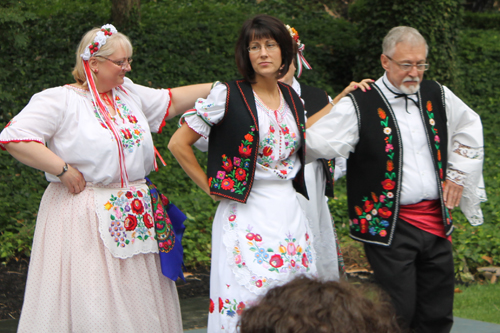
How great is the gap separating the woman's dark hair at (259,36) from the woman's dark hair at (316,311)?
1800mm

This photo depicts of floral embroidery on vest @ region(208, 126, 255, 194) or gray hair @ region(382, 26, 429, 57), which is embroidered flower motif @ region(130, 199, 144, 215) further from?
gray hair @ region(382, 26, 429, 57)

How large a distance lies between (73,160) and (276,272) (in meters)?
1.16

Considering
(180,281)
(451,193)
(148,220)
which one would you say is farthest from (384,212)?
(180,281)

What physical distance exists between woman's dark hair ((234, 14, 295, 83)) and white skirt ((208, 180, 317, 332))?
583mm

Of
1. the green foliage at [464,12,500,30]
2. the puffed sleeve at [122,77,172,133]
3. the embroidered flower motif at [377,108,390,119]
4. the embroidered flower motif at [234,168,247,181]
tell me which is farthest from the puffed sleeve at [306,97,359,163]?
the green foliage at [464,12,500,30]

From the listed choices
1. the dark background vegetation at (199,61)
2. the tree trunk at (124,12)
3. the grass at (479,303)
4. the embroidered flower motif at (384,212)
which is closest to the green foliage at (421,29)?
the dark background vegetation at (199,61)

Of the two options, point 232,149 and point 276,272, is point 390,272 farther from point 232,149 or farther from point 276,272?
point 232,149

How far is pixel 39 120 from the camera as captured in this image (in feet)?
9.89

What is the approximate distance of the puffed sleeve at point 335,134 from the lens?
320 cm

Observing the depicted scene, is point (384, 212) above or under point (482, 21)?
under

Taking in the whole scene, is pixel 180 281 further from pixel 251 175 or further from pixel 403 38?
pixel 403 38

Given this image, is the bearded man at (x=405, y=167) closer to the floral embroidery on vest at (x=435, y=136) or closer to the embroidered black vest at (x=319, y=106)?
the floral embroidery on vest at (x=435, y=136)

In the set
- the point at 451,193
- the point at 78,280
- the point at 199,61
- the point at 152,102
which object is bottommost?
the point at 78,280

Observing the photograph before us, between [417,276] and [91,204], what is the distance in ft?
5.97
